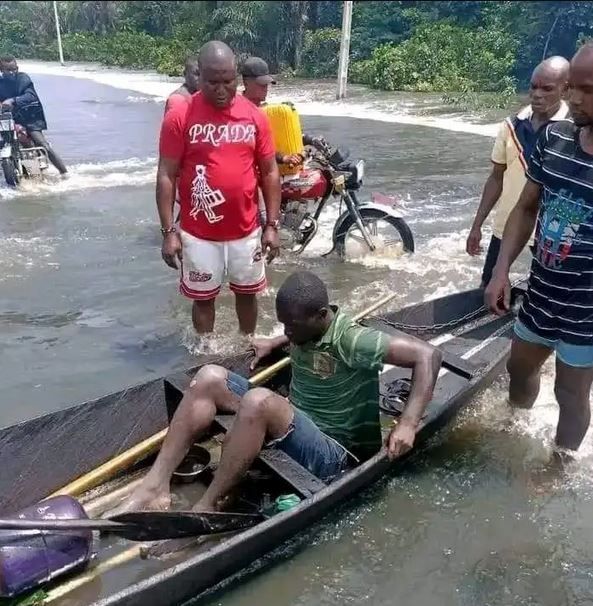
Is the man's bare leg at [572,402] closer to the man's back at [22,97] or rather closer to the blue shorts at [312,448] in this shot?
the blue shorts at [312,448]

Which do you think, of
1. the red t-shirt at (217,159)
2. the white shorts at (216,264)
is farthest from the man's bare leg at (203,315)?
the red t-shirt at (217,159)

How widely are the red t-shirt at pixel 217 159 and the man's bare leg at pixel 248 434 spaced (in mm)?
1763

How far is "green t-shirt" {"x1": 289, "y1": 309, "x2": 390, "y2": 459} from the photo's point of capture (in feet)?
11.2

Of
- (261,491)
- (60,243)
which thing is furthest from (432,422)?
(60,243)

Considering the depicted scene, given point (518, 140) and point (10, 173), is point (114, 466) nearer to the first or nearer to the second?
point (518, 140)

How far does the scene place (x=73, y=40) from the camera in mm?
49031

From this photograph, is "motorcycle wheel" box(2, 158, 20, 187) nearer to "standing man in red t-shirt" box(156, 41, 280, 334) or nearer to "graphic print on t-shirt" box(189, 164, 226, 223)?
"standing man in red t-shirt" box(156, 41, 280, 334)

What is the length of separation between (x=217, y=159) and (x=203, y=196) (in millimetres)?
257

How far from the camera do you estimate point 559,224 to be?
11.0 ft

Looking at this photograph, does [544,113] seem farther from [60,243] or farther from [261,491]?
[60,243]

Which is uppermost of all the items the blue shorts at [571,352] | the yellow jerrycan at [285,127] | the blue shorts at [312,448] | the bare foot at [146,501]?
the yellow jerrycan at [285,127]

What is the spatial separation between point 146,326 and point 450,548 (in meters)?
3.63

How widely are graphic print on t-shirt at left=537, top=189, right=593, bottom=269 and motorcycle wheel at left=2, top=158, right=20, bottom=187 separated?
30.4 ft

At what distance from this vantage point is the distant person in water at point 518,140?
448 centimetres
